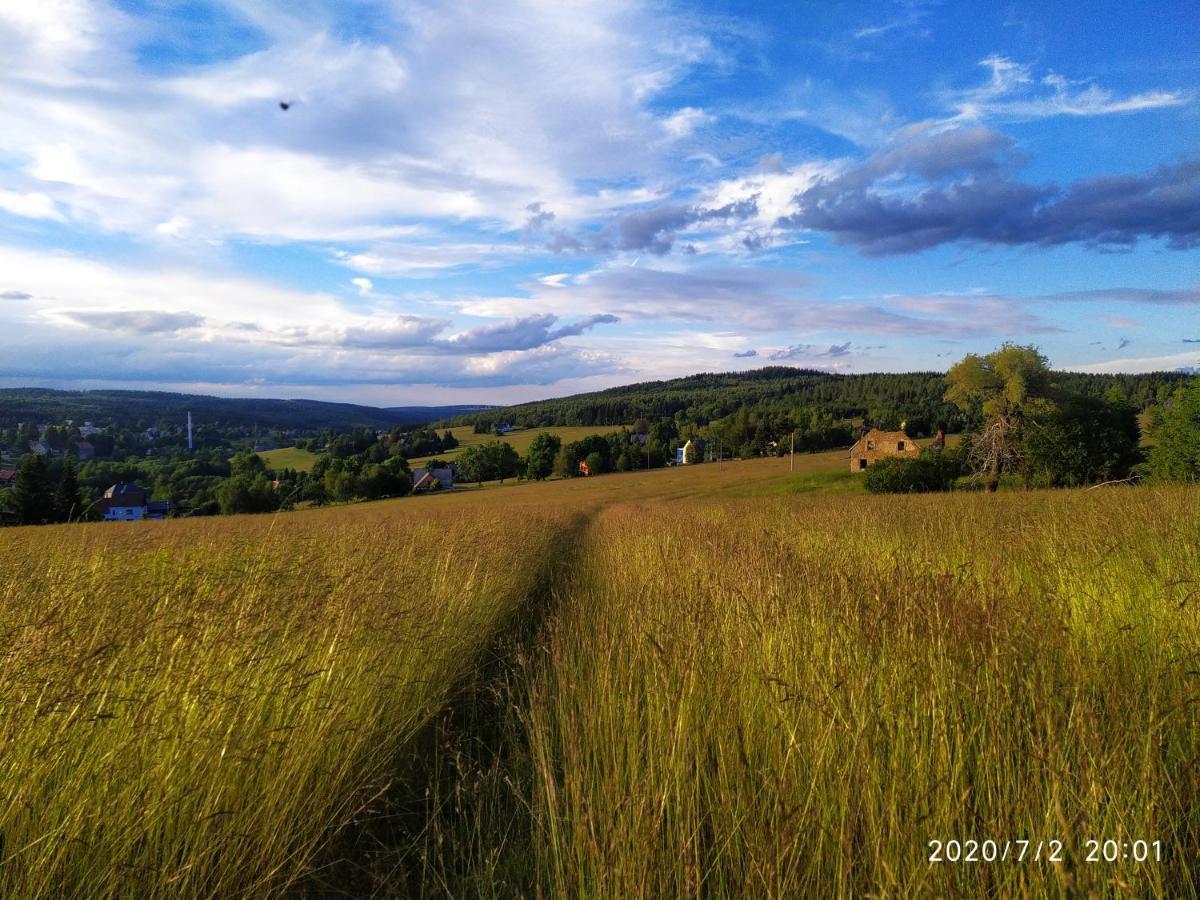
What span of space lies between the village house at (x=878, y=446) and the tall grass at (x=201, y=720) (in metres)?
54.0

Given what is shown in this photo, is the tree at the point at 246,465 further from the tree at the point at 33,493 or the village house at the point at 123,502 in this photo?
the tree at the point at 33,493

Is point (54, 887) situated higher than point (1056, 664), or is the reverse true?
point (1056, 664)

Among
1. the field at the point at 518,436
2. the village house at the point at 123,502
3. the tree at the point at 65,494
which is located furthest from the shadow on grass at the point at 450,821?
the field at the point at 518,436

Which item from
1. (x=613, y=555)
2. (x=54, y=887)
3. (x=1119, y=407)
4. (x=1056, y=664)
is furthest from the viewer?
(x=1119, y=407)

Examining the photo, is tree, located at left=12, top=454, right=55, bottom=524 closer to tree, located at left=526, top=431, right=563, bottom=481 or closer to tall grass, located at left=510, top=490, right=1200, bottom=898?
tall grass, located at left=510, top=490, right=1200, bottom=898

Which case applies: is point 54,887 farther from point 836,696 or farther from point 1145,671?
point 1145,671

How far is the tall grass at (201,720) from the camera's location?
2324mm

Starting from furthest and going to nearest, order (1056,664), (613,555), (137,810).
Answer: (613,555) < (1056,664) < (137,810)

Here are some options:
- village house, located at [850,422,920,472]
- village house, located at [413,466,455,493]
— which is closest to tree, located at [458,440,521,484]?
village house, located at [413,466,455,493]

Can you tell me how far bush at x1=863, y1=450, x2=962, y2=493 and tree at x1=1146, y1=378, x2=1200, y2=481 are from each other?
10.3 metres

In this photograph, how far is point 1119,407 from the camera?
43.9 meters

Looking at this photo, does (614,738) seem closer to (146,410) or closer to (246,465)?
(246,465)

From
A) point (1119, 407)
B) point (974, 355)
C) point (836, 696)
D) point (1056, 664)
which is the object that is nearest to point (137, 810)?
point (836, 696)

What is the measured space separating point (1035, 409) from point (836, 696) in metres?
40.8
